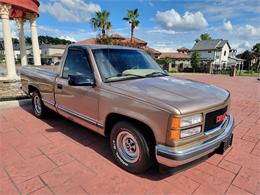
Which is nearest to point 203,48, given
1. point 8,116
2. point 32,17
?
point 32,17

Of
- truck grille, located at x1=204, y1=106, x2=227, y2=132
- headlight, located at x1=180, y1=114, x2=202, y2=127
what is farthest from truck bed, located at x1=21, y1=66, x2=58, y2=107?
truck grille, located at x1=204, y1=106, x2=227, y2=132

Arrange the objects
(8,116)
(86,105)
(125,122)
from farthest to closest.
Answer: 1. (8,116)
2. (86,105)
3. (125,122)

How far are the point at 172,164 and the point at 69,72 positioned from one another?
2.54 metres

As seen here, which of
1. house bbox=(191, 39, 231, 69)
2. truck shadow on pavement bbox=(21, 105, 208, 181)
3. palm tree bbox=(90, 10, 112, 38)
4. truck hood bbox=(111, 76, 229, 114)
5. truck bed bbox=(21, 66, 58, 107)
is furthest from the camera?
house bbox=(191, 39, 231, 69)

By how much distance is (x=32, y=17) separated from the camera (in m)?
12.3

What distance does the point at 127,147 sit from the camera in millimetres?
2855

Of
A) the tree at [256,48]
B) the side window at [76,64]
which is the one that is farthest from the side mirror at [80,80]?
the tree at [256,48]

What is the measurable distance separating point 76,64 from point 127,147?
1.78 meters

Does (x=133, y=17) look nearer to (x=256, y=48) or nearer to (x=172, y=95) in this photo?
(x=172, y=95)

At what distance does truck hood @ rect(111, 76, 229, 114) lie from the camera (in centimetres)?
224

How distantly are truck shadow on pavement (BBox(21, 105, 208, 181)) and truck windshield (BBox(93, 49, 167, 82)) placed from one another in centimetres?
133

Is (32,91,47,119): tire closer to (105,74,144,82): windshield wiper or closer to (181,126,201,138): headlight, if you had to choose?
(105,74,144,82): windshield wiper

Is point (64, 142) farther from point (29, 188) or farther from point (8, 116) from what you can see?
point (8, 116)

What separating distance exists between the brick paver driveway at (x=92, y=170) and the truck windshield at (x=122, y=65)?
1370 mm
